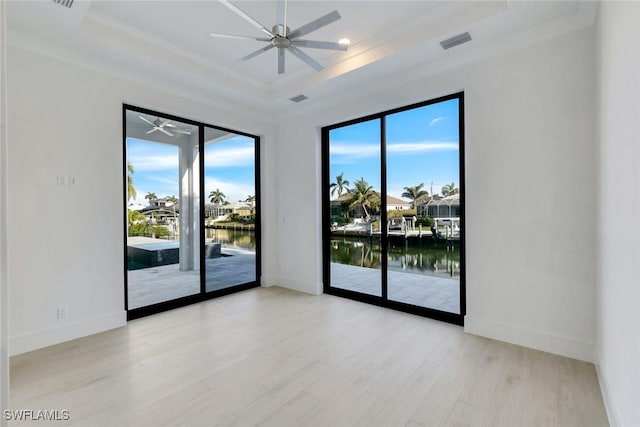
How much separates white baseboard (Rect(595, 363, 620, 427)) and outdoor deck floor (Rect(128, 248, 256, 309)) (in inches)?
175

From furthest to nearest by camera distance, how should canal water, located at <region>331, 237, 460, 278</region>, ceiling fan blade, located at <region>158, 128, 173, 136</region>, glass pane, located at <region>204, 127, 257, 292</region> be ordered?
glass pane, located at <region>204, 127, 257, 292</region>
ceiling fan blade, located at <region>158, 128, 173, 136</region>
canal water, located at <region>331, 237, 460, 278</region>

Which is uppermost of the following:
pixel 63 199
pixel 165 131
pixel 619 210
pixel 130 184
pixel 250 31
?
pixel 250 31

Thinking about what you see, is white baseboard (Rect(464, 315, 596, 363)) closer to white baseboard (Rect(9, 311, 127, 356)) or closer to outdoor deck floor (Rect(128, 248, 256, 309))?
outdoor deck floor (Rect(128, 248, 256, 309))

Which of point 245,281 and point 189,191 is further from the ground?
point 189,191

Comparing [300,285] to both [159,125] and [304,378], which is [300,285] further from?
[159,125]

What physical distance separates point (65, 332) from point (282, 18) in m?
3.75

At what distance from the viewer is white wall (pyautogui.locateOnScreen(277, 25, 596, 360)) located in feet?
8.52

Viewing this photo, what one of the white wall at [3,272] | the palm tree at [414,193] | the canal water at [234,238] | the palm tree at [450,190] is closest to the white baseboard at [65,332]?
the canal water at [234,238]

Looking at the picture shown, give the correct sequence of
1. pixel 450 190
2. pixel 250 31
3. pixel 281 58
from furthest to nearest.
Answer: pixel 450 190
pixel 250 31
pixel 281 58

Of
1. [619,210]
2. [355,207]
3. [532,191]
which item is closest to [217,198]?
[355,207]

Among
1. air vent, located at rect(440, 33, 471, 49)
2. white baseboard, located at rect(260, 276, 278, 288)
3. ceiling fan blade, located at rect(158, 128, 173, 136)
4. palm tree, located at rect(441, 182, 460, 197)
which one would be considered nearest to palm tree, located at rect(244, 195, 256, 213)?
white baseboard, located at rect(260, 276, 278, 288)

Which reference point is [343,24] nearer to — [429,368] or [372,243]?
[372,243]

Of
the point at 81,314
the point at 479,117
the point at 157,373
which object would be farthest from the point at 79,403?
the point at 479,117

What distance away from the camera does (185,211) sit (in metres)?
4.74
